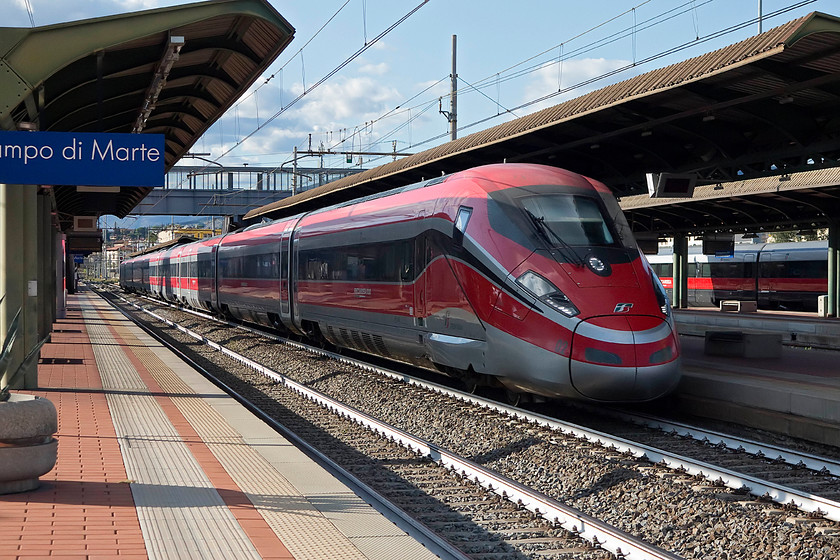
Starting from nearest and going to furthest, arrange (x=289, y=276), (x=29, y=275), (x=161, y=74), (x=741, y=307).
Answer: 1. (x=161, y=74)
2. (x=29, y=275)
3. (x=289, y=276)
4. (x=741, y=307)

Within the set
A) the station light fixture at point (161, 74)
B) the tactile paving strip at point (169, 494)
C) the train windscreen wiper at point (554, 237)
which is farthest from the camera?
the station light fixture at point (161, 74)

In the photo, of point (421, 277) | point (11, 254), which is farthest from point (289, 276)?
point (11, 254)

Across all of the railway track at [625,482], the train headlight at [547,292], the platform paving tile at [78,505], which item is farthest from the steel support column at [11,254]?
the train headlight at [547,292]

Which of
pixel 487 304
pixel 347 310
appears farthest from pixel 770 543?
pixel 347 310

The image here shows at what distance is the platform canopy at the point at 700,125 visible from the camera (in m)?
10.4

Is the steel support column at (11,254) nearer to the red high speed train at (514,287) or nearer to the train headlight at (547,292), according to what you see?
the red high speed train at (514,287)

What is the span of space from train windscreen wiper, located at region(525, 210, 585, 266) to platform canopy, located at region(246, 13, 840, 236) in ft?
8.88

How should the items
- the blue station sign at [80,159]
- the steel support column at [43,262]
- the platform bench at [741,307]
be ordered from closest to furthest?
the blue station sign at [80,159] → the steel support column at [43,262] → the platform bench at [741,307]

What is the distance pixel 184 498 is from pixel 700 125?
37.4 feet

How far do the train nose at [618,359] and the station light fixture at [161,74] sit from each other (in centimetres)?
588

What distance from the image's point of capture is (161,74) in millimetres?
11719

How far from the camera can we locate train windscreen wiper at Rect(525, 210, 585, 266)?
9.98 m

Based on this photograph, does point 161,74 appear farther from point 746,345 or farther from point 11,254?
point 746,345

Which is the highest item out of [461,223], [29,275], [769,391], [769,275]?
[461,223]
